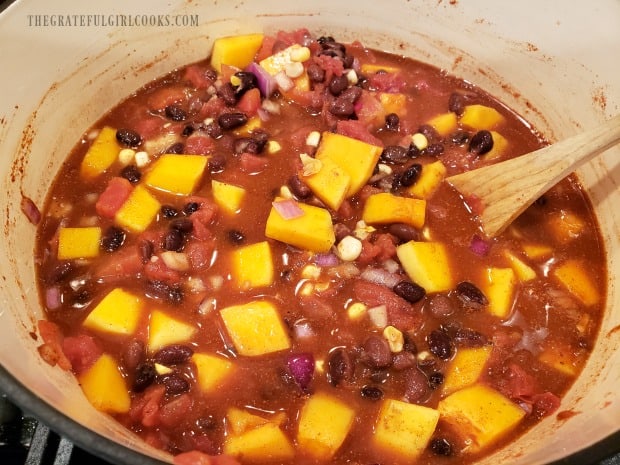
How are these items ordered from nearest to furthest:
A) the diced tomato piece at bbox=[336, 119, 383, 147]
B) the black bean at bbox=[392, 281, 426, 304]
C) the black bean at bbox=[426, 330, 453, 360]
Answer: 1. the black bean at bbox=[426, 330, 453, 360]
2. the black bean at bbox=[392, 281, 426, 304]
3. the diced tomato piece at bbox=[336, 119, 383, 147]

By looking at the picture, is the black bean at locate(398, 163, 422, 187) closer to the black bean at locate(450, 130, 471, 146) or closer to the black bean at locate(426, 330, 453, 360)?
the black bean at locate(450, 130, 471, 146)

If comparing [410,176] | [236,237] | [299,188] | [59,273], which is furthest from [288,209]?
[59,273]

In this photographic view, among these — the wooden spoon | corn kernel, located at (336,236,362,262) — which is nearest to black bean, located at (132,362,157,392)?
corn kernel, located at (336,236,362,262)

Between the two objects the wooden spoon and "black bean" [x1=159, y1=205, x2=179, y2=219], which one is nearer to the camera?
the wooden spoon

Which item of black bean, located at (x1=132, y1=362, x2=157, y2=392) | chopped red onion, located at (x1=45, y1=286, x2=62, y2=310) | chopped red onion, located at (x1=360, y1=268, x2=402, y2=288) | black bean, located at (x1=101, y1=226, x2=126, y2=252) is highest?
chopped red onion, located at (x1=360, y1=268, x2=402, y2=288)

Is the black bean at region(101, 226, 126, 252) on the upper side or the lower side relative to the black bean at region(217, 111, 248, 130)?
lower

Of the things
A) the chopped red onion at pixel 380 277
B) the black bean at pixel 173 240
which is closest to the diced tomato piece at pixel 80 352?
the black bean at pixel 173 240
